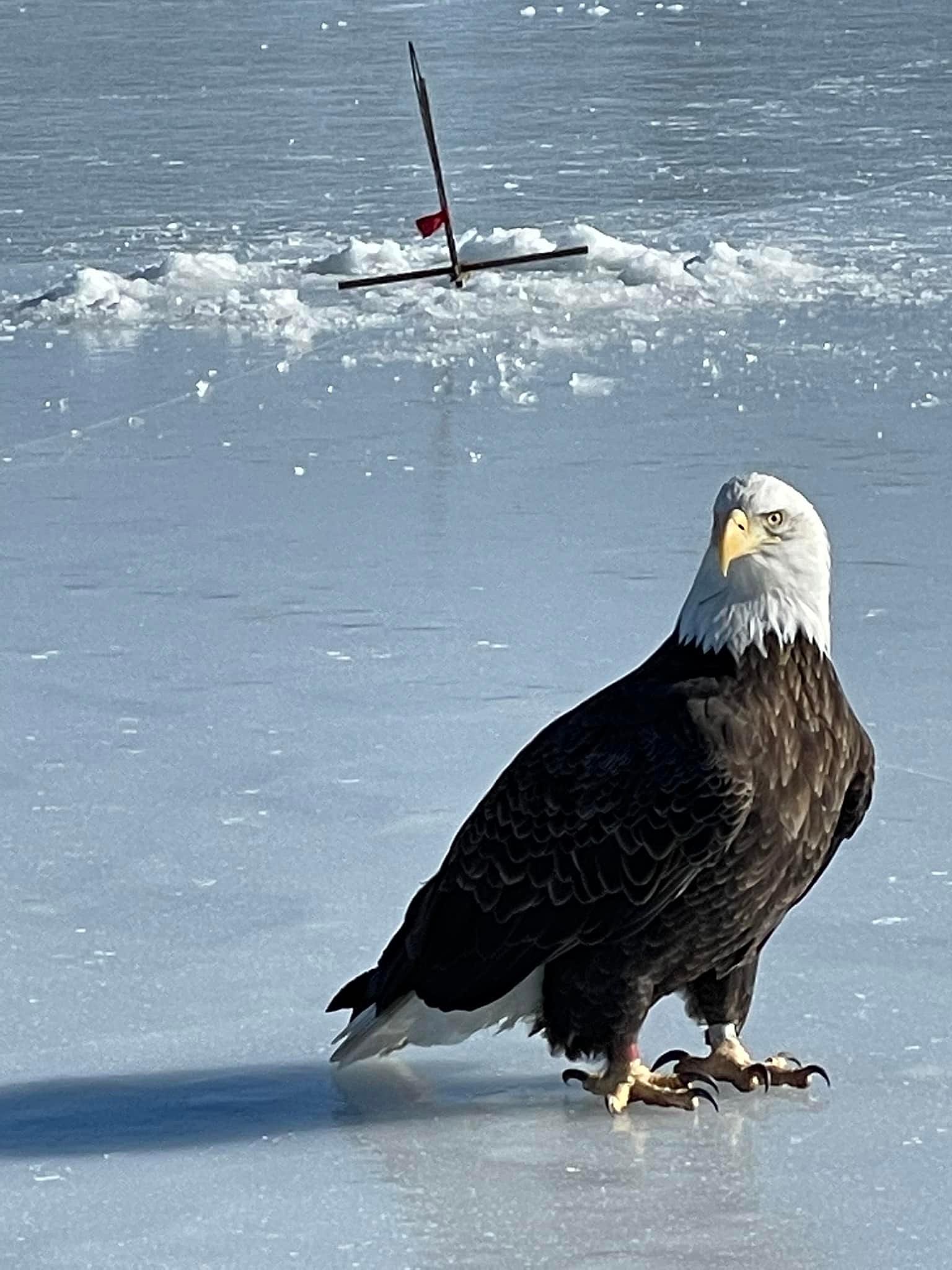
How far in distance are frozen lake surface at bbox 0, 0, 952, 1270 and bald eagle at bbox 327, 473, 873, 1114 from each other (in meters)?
0.12

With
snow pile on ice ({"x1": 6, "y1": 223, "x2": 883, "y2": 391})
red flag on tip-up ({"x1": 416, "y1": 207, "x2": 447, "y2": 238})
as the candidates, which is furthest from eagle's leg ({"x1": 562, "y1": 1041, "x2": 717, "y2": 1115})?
red flag on tip-up ({"x1": 416, "y1": 207, "x2": 447, "y2": 238})

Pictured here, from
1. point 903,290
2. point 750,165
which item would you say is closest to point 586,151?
point 750,165

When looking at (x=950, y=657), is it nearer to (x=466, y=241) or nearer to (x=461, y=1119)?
(x=461, y=1119)

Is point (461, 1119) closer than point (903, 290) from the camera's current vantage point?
Yes

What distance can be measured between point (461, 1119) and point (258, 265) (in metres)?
5.08

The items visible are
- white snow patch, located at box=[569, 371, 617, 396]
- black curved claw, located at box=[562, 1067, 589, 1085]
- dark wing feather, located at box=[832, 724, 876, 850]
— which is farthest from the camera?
white snow patch, located at box=[569, 371, 617, 396]

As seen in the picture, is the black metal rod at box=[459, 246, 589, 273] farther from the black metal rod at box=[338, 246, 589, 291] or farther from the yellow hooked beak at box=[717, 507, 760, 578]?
the yellow hooked beak at box=[717, 507, 760, 578]

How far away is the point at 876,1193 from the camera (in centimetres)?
249

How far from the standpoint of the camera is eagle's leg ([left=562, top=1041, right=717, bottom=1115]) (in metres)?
2.77

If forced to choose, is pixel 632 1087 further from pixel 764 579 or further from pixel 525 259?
pixel 525 259

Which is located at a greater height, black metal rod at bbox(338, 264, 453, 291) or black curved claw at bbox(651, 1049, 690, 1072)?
black curved claw at bbox(651, 1049, 690, 1072)

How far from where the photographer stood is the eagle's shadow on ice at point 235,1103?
106 inches

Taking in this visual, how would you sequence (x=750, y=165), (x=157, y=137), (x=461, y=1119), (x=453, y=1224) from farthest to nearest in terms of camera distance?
(x=157, y=137)
(x=750, y=165)
(x=461, y=1119)
(x=453, y=1224)

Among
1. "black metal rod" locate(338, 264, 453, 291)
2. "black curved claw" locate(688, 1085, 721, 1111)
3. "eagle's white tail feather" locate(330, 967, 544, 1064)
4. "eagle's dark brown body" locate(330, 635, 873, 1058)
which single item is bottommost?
"black metal rod" locate(338, 264, 453, 291)
